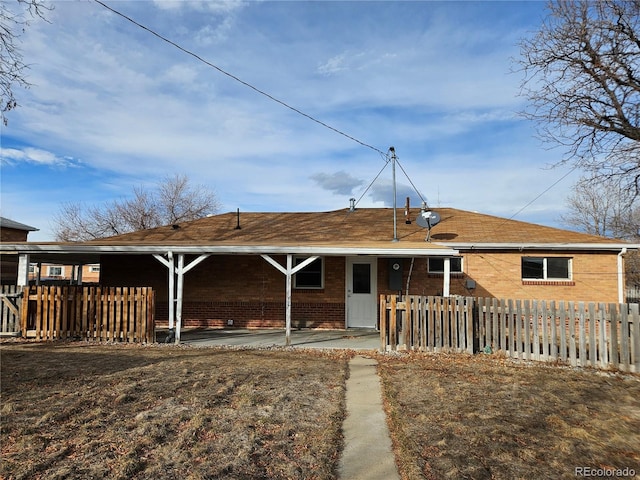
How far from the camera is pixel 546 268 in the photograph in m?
12.3

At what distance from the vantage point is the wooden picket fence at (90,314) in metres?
9.98

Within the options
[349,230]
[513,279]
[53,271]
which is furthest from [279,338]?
[53,271]

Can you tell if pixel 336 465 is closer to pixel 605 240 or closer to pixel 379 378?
pixel 379 378

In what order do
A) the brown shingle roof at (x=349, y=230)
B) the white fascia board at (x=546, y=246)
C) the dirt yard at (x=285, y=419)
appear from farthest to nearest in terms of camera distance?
the brown shingle roof at (x=349, y=230) < the white fascia board at (x=546, y=246) < the dirt yard at (x=285, y=419)

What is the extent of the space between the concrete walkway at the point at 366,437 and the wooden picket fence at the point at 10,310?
888 cm

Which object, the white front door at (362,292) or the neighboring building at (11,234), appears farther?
the neighboring building at (11,234)

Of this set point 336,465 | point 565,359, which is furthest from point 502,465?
point 565,359

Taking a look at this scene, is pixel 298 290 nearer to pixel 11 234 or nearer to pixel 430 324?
pixel 430 324

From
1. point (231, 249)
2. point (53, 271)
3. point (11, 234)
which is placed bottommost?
point (53, 271)

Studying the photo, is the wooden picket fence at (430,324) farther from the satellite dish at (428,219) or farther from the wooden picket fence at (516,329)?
the satellite dish at (428,219)

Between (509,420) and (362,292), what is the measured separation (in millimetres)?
8084

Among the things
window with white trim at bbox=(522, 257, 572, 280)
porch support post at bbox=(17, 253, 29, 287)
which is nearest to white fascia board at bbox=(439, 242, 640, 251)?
window with white trim at bbox=(522, 257, 572, 280)

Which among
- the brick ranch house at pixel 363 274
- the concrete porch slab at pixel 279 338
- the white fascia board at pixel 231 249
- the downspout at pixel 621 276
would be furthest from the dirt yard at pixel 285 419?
the downspout at pixel 621 276

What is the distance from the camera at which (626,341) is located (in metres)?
7.43
